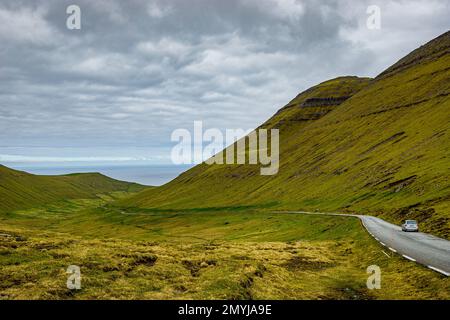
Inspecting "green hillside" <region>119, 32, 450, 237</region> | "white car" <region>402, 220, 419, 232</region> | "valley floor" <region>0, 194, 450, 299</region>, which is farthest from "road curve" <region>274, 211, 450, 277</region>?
"green hillside" <region>119, 32, 450, 237</region>

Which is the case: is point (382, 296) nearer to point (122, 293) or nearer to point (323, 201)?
point (122, 293)

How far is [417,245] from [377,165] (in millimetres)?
76120

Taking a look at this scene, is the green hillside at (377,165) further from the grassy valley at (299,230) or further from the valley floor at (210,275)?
the valley floor at (210,275)

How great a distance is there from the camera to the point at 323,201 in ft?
341

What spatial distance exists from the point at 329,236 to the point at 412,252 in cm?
2617

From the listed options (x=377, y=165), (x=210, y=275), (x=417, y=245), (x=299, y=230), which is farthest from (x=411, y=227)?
(x=377, y=165)

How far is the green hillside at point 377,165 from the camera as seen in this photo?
7419cm

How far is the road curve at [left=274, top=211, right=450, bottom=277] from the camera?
2866cm

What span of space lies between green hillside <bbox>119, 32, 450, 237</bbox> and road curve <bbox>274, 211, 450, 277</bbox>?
4.14m

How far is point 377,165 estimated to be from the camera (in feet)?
360

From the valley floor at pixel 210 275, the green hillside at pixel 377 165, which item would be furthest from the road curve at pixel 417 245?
the green hillside at pixel 377 165

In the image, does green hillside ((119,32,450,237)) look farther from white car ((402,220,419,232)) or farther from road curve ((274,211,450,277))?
road curve ((274,211,450,277))

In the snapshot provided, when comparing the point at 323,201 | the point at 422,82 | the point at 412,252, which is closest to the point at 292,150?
the point at 422,82

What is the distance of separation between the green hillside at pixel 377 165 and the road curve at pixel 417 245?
13.6 feet
